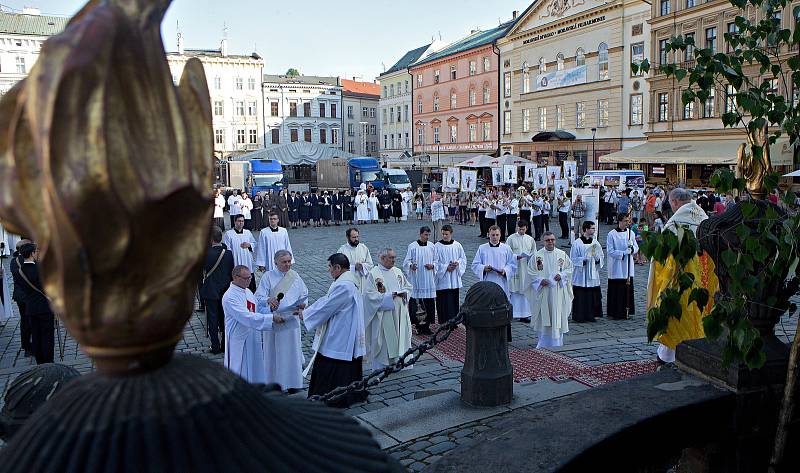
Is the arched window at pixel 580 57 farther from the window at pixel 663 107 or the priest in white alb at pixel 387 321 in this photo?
the priest in white alb at pixel 387 321

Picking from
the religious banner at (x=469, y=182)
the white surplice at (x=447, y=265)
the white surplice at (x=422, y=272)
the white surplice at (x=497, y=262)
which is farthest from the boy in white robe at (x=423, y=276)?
the religious banner at (x=469, y=182)

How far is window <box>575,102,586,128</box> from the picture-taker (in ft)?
159

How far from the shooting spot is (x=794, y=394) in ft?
12.5

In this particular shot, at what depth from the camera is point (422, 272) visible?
12.5 meters

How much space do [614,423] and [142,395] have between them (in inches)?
113

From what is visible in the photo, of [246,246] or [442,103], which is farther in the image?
[442,103]

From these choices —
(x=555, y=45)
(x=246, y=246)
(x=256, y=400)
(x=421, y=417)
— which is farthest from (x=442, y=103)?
(x=256, y=400)

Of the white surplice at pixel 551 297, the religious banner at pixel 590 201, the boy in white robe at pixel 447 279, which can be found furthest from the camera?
the religious banner at pixel 590 201

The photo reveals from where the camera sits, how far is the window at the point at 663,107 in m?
41.3

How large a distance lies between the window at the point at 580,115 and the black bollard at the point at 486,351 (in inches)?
1723

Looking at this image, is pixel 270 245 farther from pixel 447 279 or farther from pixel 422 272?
pixel 447 279

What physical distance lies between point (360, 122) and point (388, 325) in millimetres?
A: 77104

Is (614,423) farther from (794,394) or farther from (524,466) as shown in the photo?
(794,394)

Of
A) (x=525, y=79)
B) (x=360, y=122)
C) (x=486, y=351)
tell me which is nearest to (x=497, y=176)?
(x=525, y=79)
